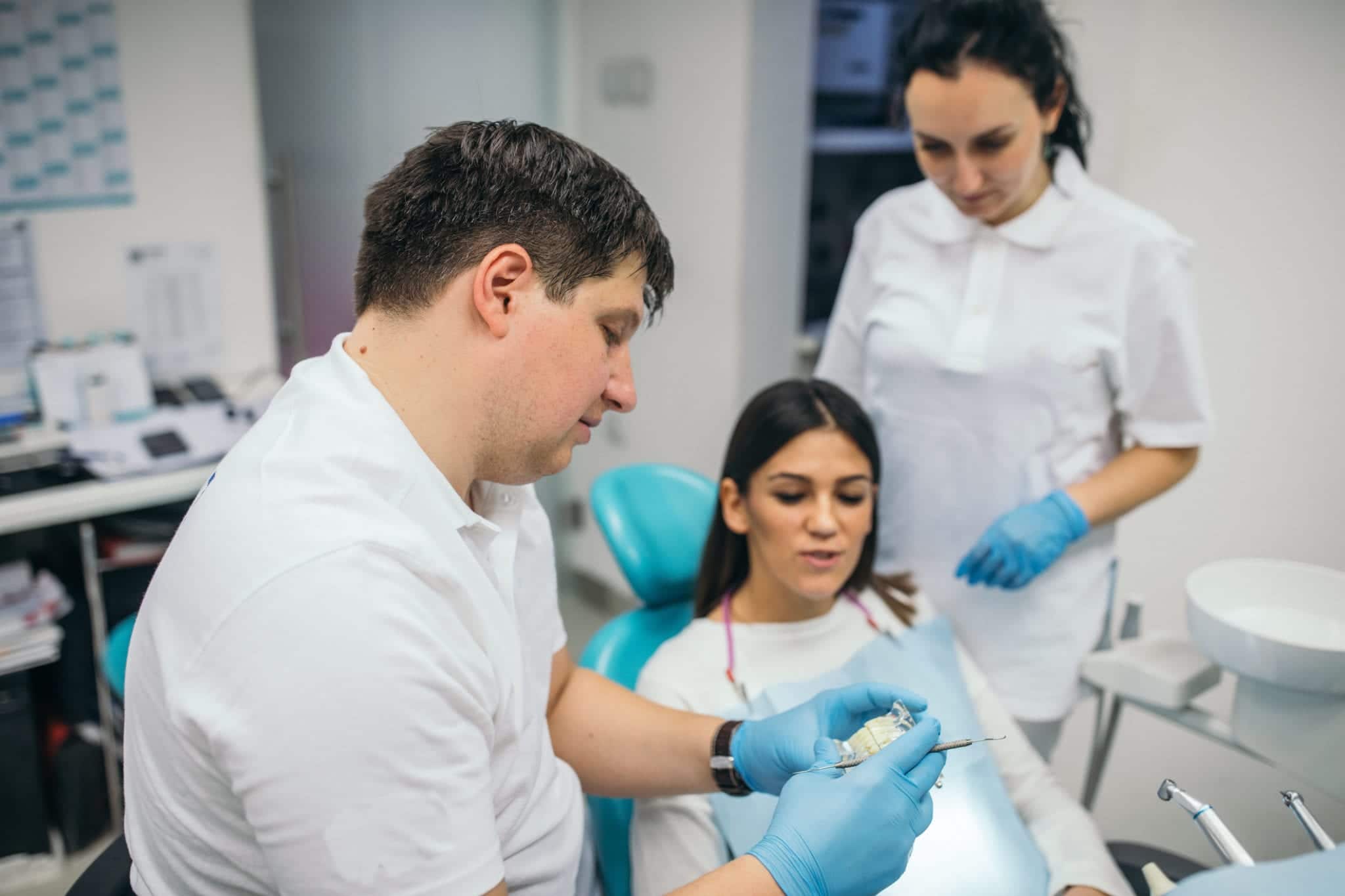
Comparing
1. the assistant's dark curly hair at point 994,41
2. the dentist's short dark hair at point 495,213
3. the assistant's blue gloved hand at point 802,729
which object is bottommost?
the assistant's blue gloved hand at point 802,729

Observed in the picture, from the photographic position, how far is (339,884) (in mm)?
743

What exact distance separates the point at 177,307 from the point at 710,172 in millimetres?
1448

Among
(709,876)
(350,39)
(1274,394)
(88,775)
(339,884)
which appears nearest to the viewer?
(339,884)

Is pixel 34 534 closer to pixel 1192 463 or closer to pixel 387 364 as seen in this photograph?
pixel 387 364

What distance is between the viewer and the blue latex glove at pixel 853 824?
2.88 ft

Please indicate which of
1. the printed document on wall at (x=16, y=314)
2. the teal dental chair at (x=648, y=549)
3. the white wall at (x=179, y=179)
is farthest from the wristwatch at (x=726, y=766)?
the white wall at (x=179, y=179)

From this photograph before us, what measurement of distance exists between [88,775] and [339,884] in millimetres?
1831

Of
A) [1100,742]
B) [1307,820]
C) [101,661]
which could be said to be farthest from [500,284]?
[101,661]

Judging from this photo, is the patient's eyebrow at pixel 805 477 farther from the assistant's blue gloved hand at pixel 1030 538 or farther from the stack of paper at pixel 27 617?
the stack of paper at pixel 27 617

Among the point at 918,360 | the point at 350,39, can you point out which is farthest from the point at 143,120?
the point at 918,360

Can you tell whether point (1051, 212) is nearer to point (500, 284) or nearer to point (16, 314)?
point (500, 284)

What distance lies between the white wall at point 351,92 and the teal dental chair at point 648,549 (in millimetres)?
1268

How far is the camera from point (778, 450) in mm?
1495

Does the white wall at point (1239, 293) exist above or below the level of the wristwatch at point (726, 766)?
above
